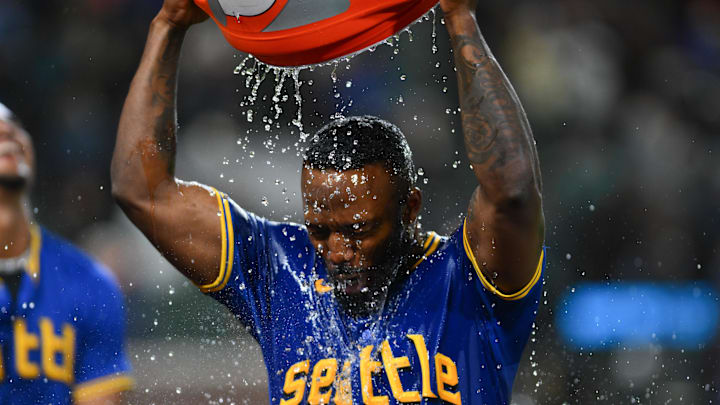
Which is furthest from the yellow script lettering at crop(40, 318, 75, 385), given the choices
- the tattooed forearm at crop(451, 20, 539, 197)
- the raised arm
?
the tattooed forearm at crop(451, 20, 539, 197)

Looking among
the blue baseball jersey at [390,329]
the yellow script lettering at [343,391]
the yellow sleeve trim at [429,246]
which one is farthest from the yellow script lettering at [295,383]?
the yellow sleeve trim at [429,246]

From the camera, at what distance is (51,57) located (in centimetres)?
944

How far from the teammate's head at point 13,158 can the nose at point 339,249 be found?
217 cm

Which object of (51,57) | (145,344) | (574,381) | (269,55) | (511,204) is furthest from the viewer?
(51,57)

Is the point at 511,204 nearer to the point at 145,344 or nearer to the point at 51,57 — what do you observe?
the point at 145,344

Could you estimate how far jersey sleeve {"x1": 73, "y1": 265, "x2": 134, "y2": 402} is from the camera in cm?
418

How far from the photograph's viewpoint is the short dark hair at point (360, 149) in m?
2.87

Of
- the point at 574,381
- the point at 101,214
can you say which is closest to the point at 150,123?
the point at 574,381

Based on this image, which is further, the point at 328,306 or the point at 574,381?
the point at 574,381

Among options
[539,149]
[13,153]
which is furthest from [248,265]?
[539,149]

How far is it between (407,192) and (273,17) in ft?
2.32

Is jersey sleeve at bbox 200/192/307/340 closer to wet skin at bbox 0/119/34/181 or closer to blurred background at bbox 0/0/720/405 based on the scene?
wet skin at bbox 0/119/34/181

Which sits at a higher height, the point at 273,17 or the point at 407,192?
the point at 273,17

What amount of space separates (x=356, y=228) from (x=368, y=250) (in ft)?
0.25
